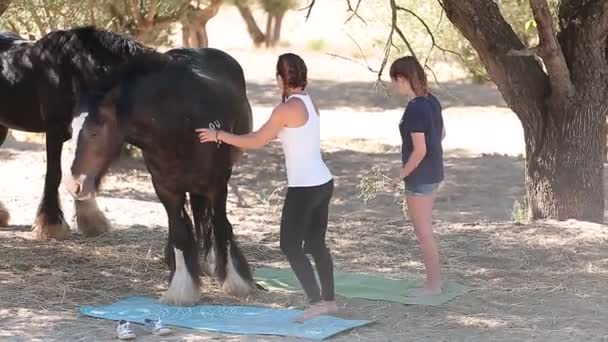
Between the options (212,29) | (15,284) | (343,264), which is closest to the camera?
(15,284)

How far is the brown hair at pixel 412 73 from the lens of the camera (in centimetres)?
586

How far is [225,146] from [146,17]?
6868 mm

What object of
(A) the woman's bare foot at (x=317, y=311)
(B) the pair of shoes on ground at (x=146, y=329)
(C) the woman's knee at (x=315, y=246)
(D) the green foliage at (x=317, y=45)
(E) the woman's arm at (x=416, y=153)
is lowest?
(B) the pair of shoes on ground at (x=146, y=329)

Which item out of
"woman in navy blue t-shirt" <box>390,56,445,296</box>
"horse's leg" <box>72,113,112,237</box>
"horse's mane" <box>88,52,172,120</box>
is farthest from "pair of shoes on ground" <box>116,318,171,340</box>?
"horse's leg" <box>72,113,112,237</box>

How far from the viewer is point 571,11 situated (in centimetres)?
818

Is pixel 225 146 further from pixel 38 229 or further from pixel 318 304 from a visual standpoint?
pixel 38 229

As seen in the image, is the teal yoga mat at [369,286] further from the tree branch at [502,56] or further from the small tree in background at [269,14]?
the small tree in background at [269,14]

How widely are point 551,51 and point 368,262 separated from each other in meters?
2.15

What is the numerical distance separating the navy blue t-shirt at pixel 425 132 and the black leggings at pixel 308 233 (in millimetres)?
636

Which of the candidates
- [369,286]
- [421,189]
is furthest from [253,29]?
[421,189]

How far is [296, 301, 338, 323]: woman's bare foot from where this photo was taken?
5520 millimetres

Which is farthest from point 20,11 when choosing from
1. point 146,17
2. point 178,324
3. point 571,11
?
point 178,324

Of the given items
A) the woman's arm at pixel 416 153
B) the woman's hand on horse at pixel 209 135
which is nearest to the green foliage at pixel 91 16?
the woman's hand on horse at pixel 209 135

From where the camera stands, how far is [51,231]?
314 inches
